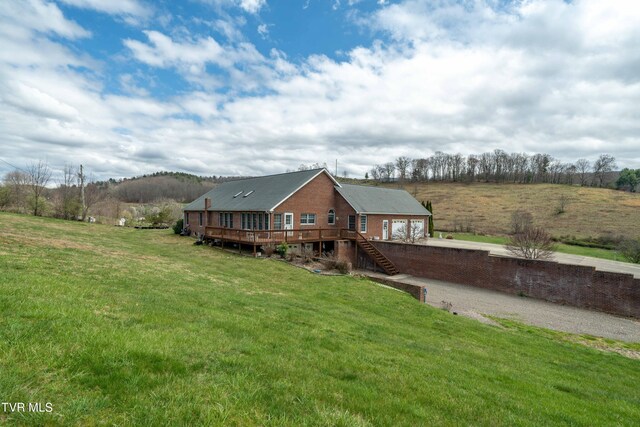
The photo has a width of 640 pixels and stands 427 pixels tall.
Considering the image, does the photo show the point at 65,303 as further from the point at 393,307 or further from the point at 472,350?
the point at 393,307

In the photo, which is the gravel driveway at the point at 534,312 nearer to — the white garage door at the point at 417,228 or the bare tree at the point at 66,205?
the white garage door at the point at 417,228

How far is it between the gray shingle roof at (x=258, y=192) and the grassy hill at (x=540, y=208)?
33305mm

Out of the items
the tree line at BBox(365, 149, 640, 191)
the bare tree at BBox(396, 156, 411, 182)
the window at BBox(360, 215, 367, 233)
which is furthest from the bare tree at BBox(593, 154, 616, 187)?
the window at BBox(360, 215, 367, 233)

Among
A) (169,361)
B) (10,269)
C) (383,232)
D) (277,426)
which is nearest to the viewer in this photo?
(277,426)

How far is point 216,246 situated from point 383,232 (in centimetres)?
1619

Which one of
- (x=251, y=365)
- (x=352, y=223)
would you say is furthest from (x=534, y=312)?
(x=251, y=365)

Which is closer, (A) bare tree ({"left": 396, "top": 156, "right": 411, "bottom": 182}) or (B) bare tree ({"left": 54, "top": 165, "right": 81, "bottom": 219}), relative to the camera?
(B) bare tree ({"left": 54, "top": 165, "right": 81, "bottom": 219})

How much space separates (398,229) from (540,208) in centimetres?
4627

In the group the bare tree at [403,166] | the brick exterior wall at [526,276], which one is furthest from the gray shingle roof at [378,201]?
the bare tree at [403,166]

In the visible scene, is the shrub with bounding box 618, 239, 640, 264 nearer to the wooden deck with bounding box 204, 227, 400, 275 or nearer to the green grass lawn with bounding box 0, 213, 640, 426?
the wooden deck with bounding box 204, 227, 400, 275

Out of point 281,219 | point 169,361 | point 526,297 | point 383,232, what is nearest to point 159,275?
point 169,361

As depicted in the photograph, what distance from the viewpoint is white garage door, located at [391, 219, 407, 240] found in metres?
34.3

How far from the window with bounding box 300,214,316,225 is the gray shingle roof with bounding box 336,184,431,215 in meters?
3.76

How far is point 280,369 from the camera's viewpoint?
4.64 m
